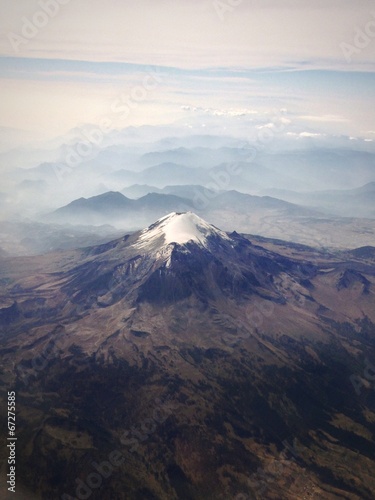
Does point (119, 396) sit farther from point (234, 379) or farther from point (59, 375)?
point (234, 379)

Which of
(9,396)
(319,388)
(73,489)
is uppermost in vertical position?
(319,388)

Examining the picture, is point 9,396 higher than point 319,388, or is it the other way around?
point 319,388

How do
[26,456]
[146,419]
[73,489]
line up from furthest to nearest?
[146,419]
[26,456]
[73,489]

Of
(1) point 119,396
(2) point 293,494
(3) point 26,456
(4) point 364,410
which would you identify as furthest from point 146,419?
(4) point 364,410

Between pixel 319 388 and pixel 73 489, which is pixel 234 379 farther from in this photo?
pixel 73 489

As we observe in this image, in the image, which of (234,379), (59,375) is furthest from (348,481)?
(59,375)

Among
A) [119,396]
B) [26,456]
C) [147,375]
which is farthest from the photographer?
[147,375]

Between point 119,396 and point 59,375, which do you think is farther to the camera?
point 59,375

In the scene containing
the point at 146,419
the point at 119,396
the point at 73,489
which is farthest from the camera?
the point at 119,396

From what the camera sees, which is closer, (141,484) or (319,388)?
(141,484)
